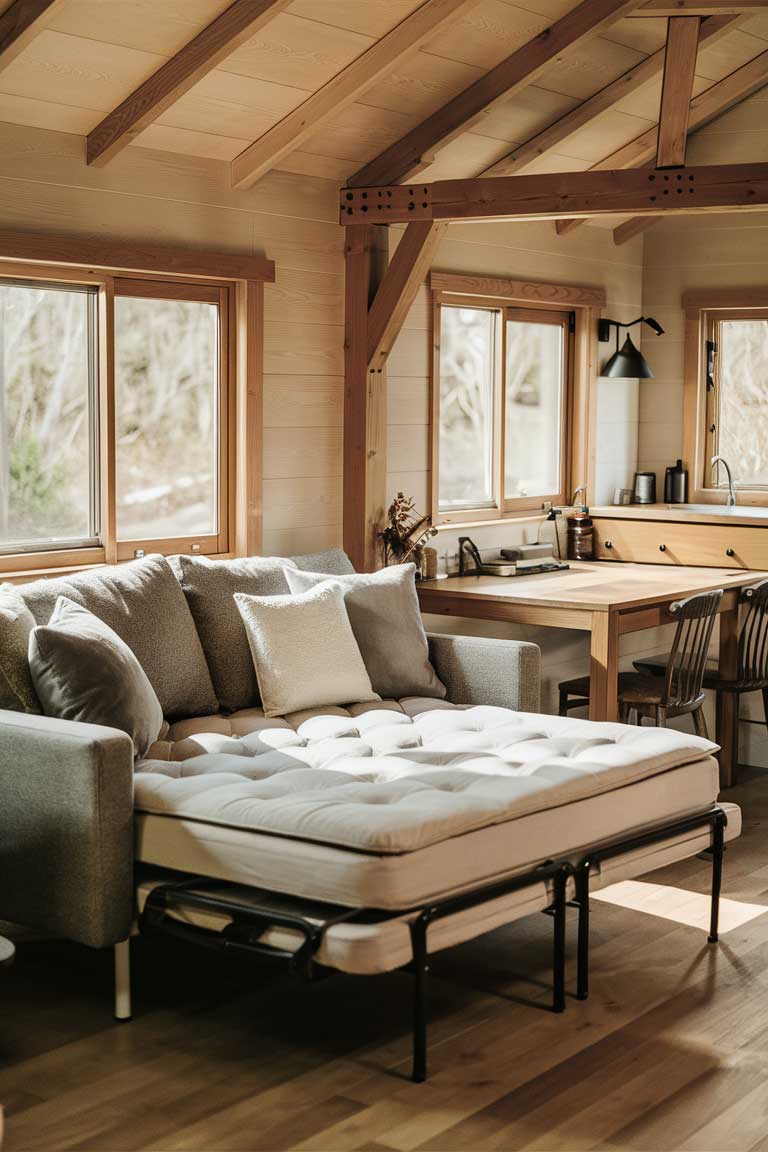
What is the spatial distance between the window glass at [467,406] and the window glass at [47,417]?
1.86m

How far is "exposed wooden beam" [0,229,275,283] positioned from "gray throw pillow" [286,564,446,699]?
41.9 inches

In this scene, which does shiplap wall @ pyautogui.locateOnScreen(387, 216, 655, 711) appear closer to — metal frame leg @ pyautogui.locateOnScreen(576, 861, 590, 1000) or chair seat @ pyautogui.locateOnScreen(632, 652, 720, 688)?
chair seat @ pyautogui.locateOnScreen(632, 652, 720, 688)

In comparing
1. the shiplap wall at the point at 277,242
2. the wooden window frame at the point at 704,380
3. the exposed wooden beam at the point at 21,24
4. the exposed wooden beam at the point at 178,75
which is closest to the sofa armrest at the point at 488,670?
the shiplap wall at the point at 277,242

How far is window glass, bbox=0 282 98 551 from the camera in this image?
425 centimetres

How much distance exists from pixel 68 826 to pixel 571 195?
2.77m

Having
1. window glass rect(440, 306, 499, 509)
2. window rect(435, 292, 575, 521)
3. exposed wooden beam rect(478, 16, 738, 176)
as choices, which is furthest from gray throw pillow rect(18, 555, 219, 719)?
exposed wooden beam rect(478, 16, 738, 176)

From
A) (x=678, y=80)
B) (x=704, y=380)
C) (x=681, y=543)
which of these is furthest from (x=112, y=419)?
(x=704, y=380)

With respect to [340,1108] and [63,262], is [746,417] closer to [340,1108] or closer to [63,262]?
[63,262]

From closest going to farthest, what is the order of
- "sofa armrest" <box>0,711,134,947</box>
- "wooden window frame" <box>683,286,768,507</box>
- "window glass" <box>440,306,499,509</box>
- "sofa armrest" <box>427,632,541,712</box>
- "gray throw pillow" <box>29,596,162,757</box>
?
1. "sofa armrest" <box>0,711,134,947</box>
2. "gray throw pillow" <box>29,596,162,757</box>
3. "sofa armrest" <box>427,632,541,712</box>
4. "window glass" <box>440,306,499,509</box>
5. "wooden window frame" <box>683,286,768,507</box>

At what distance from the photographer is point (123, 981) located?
328cm

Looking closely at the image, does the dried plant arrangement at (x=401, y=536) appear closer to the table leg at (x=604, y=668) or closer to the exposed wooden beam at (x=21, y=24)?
the table leg at (x=604, y=668)

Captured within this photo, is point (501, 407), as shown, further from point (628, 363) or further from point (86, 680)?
point (86, 680)

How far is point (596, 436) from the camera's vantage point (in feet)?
22.1

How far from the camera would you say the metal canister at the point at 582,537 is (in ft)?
21.1
